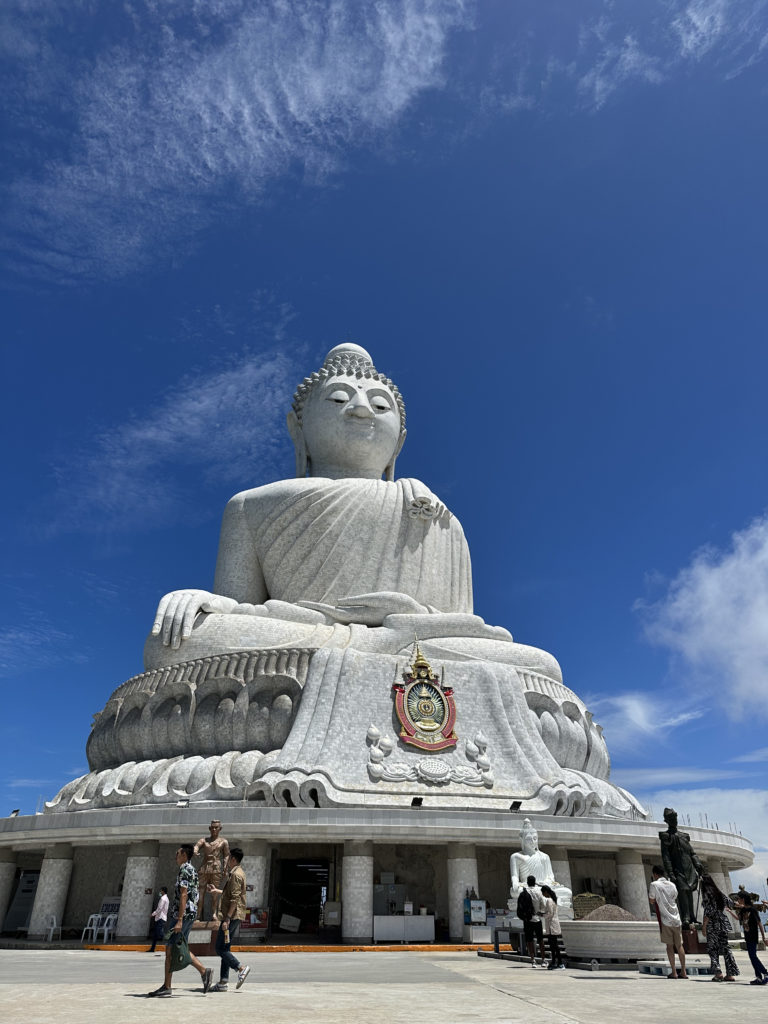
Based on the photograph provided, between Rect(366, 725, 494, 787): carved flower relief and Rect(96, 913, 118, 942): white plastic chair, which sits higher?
Rect(366, 725, 494, 787): carved flower relief

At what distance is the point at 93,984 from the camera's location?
567 cm

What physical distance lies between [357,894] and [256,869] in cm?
152

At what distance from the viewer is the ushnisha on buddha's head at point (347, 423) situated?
2058 cm

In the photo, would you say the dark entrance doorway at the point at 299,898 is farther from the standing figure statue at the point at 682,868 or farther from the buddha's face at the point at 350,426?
the buddha's face at the point at 350,426

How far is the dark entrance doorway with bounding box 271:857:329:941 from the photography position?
12719 millimetres

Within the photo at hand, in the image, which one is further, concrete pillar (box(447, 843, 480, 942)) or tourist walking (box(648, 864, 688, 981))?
concrete pillar (box(447, 843, 480, 942))

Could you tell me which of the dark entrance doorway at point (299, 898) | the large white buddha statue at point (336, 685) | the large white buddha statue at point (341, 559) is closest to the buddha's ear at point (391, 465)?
the large white buddha statue at point (341, 559)

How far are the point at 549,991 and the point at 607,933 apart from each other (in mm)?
2607

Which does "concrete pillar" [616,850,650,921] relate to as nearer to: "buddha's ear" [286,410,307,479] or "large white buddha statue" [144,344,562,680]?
"large white buddha statue" [144,344,562,680]

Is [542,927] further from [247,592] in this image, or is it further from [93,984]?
[247,592]

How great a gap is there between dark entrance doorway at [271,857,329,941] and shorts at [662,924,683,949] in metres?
6.95

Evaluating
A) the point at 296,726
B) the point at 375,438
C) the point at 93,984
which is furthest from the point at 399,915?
the point at 375,438

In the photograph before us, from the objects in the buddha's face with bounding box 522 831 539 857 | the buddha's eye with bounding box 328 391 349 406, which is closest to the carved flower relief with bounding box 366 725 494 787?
the buddha's face with bounding box 522 831 539 857

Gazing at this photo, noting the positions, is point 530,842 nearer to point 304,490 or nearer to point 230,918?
point 230,918
